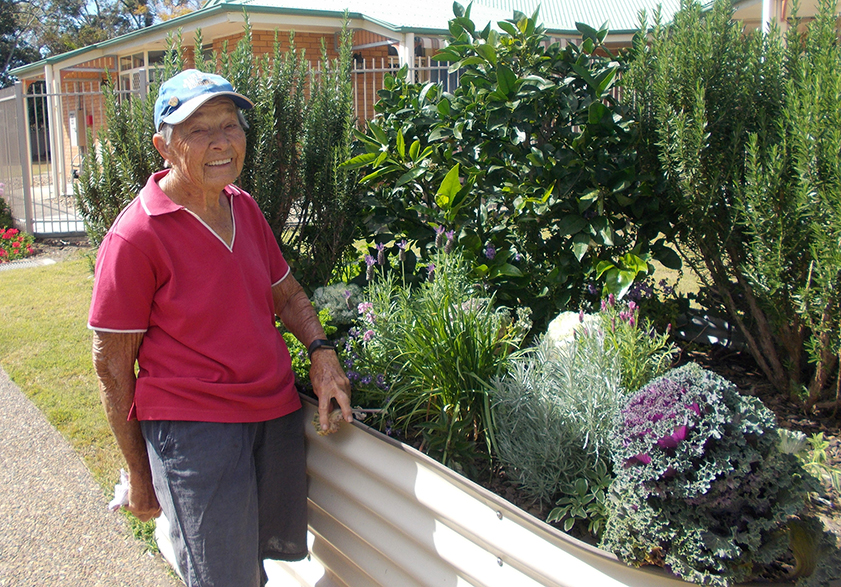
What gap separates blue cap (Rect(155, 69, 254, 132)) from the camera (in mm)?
2064

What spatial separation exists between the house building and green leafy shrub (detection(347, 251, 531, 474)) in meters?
7.88

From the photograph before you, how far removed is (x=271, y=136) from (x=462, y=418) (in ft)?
6.21

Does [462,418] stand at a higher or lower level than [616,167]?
lower

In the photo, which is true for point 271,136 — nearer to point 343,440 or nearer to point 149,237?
point 149,237

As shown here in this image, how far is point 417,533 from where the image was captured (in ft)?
6.53

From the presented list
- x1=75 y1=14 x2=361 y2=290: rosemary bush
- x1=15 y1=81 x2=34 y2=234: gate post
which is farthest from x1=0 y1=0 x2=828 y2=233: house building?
x1=75 y1=14 x2=361 y2=290: rosemary bush

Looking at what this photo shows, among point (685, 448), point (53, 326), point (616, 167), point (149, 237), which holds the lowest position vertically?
point (53, 326)

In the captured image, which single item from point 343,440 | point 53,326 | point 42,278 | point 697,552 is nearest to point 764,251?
point 697,552

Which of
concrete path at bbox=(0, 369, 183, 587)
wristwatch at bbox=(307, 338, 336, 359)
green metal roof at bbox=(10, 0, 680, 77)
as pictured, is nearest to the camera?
wristwatch at bbox=(307, 338, 336, 359)

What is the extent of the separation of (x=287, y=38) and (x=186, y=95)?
1489 centimetres

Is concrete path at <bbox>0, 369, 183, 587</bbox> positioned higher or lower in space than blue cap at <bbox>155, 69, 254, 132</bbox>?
lower

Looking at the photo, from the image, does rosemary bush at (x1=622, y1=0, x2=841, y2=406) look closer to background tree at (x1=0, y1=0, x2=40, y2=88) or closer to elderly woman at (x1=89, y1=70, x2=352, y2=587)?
elderly woman at (x1=89, y1=70, x2=352, y2=587)

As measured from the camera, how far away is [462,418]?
2402 millimetres

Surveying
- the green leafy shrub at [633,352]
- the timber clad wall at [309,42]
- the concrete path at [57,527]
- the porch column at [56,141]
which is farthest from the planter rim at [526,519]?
the porch column at [56,141]
